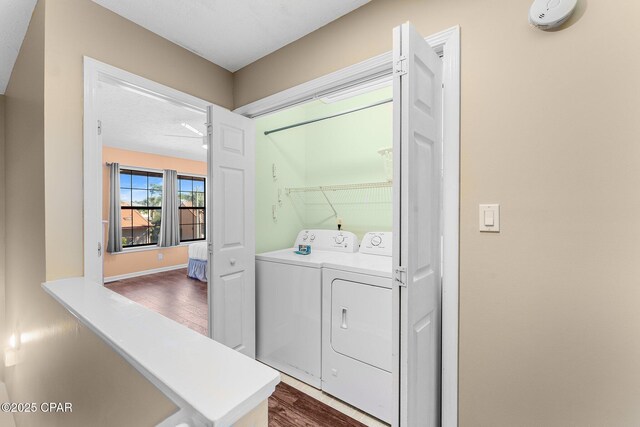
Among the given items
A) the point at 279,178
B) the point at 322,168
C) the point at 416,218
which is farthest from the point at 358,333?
the point at 322,168

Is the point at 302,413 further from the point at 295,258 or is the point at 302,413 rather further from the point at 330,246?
the point at 330,246

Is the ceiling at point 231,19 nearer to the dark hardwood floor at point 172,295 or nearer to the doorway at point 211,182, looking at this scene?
the doorway at point 211,182

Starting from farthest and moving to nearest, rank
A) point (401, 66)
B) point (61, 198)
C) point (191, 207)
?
point (191, 207) < point (61, 198) < point (401, 66)

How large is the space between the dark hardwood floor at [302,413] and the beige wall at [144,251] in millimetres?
4897

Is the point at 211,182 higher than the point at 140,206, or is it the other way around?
the point at 211,182

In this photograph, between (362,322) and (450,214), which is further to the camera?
(362,322)

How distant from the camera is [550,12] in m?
1.05

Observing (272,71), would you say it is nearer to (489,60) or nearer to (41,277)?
(489,60)

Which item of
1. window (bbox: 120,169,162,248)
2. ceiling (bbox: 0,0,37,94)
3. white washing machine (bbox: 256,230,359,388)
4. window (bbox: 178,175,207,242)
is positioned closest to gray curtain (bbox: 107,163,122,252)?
window (bbox: 120,169,162,248)

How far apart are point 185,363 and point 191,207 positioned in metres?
6.60

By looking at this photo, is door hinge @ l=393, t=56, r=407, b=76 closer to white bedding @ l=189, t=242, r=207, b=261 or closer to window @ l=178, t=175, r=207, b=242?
white bedding @ l=189, t=242, r=207, b=261

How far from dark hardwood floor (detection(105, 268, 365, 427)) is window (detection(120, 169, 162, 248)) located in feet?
2.84

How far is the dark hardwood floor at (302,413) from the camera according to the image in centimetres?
169

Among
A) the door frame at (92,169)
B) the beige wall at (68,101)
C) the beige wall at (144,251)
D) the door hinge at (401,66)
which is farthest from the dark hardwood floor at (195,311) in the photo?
the door hinge at (401,66)
